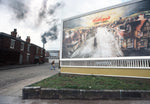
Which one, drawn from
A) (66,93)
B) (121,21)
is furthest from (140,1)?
(66,93)

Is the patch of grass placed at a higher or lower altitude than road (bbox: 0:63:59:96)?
higher

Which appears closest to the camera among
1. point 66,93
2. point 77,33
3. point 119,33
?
point 66,93

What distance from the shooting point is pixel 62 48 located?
729 cm

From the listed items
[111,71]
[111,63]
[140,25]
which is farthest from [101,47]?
[140,25]

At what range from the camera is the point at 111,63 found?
5.56 metres

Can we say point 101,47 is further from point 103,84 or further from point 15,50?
point 15,50

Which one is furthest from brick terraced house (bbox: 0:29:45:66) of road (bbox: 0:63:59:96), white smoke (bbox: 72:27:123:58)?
white smoke (bbox: 72:27:123:58)

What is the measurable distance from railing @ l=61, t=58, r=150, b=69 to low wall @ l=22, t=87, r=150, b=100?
6.39 feet

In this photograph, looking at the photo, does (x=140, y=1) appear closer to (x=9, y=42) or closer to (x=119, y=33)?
(x=119, y=33)

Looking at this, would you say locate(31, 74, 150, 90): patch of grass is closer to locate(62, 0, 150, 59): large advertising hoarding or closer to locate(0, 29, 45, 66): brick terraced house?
locate(62, 0, 150, 59): large advertising hoarding

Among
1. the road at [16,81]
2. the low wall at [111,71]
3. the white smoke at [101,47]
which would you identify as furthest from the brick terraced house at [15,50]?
the white smoke at [101,47]

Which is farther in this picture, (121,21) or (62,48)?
(62,48)

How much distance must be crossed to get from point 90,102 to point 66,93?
99 centimetres

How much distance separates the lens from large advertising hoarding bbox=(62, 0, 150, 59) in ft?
16.7
